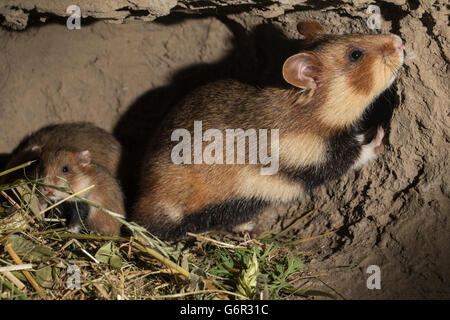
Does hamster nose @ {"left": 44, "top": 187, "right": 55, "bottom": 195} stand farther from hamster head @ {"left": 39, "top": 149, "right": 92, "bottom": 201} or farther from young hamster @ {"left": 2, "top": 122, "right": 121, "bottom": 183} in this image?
young hamster @ {"left": 2, "top": 122, "right": 121, "bottom": 183}

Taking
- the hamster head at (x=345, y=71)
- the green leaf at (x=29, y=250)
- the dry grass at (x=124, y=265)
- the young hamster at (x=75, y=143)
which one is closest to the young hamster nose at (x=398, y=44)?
the hamster head at (x=345, y=71)

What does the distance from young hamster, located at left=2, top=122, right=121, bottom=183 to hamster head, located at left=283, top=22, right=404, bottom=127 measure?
110 inches

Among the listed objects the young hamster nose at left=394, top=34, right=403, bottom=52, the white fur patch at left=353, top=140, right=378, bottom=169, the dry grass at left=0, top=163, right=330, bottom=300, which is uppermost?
the young hamster nose at left=394, top=34, right=403, bottom=52

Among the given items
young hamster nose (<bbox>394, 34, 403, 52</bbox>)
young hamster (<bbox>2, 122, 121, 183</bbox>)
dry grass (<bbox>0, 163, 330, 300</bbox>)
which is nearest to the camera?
dry grass (<bbox>0, 163, 330, 300</bbox>)

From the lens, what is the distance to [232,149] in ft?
15.2

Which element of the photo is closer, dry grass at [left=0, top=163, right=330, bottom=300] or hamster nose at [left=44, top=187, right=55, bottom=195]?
dry grass at [left=0, top=163, right=330, bottom=300]

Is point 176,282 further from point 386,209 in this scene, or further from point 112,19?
point 112,19

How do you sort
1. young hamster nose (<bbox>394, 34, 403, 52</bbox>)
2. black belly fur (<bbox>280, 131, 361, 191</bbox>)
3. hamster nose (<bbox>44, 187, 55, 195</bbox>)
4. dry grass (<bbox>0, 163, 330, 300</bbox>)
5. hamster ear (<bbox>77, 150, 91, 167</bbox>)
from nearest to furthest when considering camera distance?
dry grass (<bbox>0, 163, 330, 300</bbox>) < young hamster nose (<bbox>394, 34, 403, 52</bbox>) < black belly fur (<bbox>280, 131, 361, 191</bbox>) < hamster nose (<bbox>44, 187, 55, 195</bbox>) < hamster ear (<bbox>77, 150, 91, 167</bbox>)

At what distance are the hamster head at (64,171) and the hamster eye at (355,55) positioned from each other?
3.14 metres

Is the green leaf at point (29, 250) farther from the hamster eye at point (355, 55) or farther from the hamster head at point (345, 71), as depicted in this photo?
the hamster eye at point (355, 55)

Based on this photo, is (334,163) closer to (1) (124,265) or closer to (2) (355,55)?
(2) (355,55)

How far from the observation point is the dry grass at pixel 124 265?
3842 mm

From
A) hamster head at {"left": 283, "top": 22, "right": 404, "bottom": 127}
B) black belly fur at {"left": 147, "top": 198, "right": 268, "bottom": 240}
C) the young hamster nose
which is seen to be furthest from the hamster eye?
black belly fur at {"left": 147, "top": 198, "right": 268, "bottom": 240}

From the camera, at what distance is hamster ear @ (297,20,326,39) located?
478 centimetres
